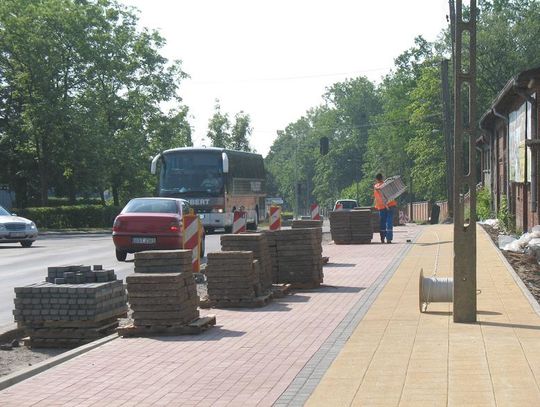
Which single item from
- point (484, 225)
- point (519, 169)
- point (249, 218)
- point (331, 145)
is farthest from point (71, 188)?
point (331, 145)

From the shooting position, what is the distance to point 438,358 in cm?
879

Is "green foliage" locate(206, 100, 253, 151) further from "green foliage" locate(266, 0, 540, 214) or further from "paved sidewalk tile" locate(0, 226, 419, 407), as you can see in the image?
"paved sidewalk tile" locate(0, 226, 419, 407)

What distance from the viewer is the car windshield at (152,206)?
75.0 ft

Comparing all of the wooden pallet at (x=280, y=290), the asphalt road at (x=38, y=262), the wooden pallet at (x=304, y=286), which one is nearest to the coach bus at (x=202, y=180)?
the asphalt road at (x=38, y=262)

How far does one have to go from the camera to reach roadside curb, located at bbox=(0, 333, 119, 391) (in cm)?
810

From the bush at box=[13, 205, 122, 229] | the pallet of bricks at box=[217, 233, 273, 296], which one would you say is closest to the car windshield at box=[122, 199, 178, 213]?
the pallet of bricks at box=[217, 233, 273, 296]

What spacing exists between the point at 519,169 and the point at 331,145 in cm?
12158

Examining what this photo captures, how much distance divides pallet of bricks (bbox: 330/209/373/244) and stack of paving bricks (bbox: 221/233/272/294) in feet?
45.0

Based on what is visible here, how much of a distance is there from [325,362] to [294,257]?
7241 millimetres

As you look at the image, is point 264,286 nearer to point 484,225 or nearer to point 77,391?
point 77,391

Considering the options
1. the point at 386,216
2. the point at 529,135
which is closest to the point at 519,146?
the point at 529,135

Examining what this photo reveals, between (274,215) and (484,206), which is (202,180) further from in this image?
(484,206)

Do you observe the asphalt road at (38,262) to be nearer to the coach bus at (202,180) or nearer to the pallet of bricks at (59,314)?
the pallet of bricks at (59,314)

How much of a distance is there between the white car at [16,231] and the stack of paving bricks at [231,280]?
62.5ft
